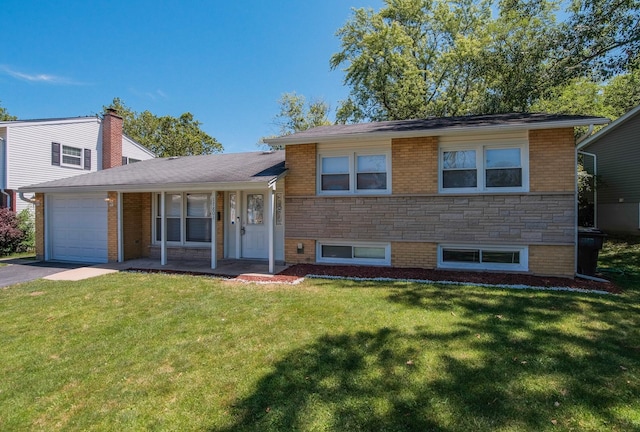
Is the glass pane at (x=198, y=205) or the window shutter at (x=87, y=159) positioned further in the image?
the window shutter at (x=87, y=159)

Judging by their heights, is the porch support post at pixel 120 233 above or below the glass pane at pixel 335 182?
below

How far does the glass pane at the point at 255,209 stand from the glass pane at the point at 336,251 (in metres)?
2.41

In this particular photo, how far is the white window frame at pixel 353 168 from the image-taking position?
29.6 feet

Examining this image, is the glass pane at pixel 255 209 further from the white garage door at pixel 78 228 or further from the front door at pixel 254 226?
the white garage door at pixel 78 228

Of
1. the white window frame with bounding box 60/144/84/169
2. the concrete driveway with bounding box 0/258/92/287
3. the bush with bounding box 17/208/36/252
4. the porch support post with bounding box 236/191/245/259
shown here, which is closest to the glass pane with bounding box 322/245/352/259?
the porch support post with bounding box 236/191/245/259

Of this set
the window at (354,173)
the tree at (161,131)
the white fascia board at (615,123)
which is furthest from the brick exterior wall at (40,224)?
the tree at (161,131)

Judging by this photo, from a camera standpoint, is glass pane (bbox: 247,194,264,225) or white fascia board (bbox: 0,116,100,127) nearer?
glass pane (bbox: 247,194,264,225)

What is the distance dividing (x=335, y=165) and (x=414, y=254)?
3.32m

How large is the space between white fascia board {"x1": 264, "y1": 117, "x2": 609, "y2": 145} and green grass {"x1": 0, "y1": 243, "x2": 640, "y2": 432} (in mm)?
3737

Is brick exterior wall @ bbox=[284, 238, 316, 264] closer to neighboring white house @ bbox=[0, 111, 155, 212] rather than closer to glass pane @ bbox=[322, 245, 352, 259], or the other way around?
glass pane @ bbox=[322, 245, 352, 259]

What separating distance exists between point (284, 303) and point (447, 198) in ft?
16.5

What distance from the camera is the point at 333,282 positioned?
752 cm

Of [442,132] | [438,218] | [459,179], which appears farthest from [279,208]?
[459,179]

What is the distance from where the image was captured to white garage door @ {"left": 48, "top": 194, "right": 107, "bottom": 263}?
11172mm
